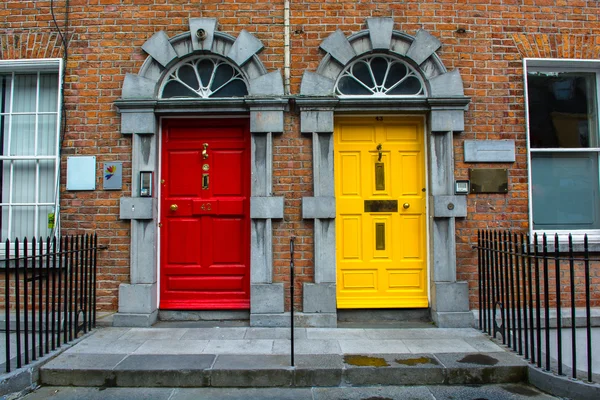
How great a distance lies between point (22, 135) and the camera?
19.3 ft

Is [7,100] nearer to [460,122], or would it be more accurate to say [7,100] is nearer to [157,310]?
[157,310]

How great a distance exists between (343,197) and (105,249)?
3082 mm

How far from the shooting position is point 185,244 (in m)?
5.66

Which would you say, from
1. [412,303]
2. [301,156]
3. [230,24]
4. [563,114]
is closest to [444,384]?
[412,303]

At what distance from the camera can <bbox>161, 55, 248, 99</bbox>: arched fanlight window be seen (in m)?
5.64

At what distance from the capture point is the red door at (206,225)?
18.5 ft

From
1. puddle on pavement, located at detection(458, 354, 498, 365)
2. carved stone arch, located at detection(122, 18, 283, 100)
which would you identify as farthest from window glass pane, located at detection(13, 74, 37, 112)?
puddle on pavement, located at detection(458, 354, 498, 365)

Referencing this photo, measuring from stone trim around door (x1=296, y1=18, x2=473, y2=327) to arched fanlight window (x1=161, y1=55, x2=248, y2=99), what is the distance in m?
0.92

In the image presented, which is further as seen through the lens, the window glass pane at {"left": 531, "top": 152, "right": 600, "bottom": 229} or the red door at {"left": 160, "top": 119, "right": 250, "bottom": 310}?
the window glass pane at {"left": 531, "top": 152, "right": 600, "bottom": 229}

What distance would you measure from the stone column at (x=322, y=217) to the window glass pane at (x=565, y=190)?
9.11 ft

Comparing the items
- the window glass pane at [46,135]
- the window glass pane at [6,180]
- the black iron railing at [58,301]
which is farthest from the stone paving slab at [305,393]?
the window glass pane at [46,135]

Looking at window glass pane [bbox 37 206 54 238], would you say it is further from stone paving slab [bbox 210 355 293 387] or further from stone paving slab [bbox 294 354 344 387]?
stone paving slab [bbox 294 354 344 387]

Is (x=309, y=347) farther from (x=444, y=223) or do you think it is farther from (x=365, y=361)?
(x=444, y=223)

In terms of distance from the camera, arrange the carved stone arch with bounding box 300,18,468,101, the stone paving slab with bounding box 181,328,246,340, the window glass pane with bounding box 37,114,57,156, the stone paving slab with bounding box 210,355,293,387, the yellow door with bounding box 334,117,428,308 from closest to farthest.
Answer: the stone paving slab with bounding box 210,355,293,387 → the stone paving slab with bounding box 181,328,246,340 → the carved stone arch with bounding box 300,18,468,101 → the yellow door with bounding box 334,117,428,308 → the window glass pane with bounding box 37,114,57,156
